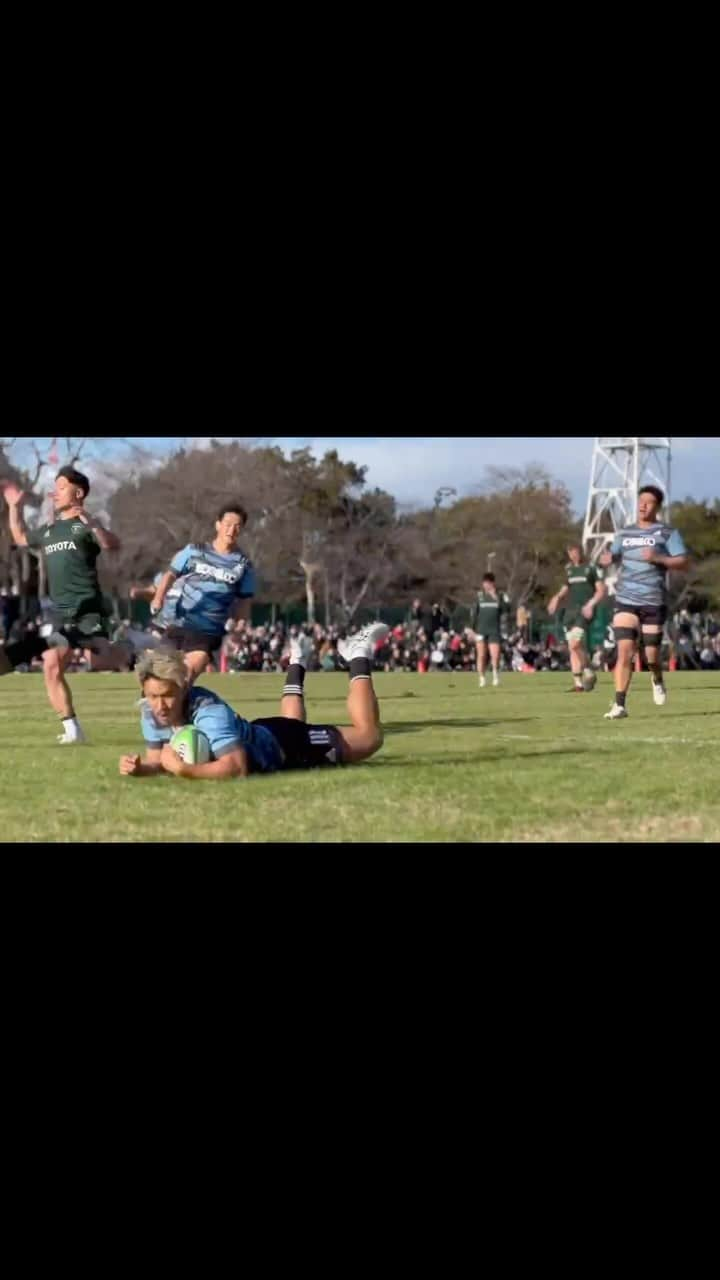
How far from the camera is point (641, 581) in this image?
1373cm

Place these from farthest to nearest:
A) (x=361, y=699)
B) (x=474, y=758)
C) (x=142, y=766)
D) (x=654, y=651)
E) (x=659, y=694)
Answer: (x=659, y=694), (x=654, y=651), (x=474, y=758), (x=361, y=699), (x=142, y=766)

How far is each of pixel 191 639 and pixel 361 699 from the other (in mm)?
2779

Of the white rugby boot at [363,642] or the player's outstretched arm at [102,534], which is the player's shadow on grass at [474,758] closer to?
the white rugby boot at [363,642]

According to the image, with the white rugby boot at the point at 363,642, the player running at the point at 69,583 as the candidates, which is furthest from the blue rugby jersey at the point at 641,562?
the player running at the point at 69,583

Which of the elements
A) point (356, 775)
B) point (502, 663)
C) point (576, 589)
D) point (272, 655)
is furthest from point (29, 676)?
point (356, 775)

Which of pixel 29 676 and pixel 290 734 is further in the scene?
pixel 29 676

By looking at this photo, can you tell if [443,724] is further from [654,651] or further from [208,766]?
[208,766]

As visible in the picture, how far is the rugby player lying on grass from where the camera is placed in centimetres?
736

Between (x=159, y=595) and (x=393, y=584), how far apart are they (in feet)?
108

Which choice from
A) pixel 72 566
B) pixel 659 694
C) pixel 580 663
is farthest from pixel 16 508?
pixel 580 663

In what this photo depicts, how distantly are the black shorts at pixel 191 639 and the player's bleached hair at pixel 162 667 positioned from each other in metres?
3.94

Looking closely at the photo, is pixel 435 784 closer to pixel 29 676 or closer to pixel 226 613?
pixel 226 613

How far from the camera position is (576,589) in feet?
70.3

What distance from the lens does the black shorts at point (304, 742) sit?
28.0 ft
